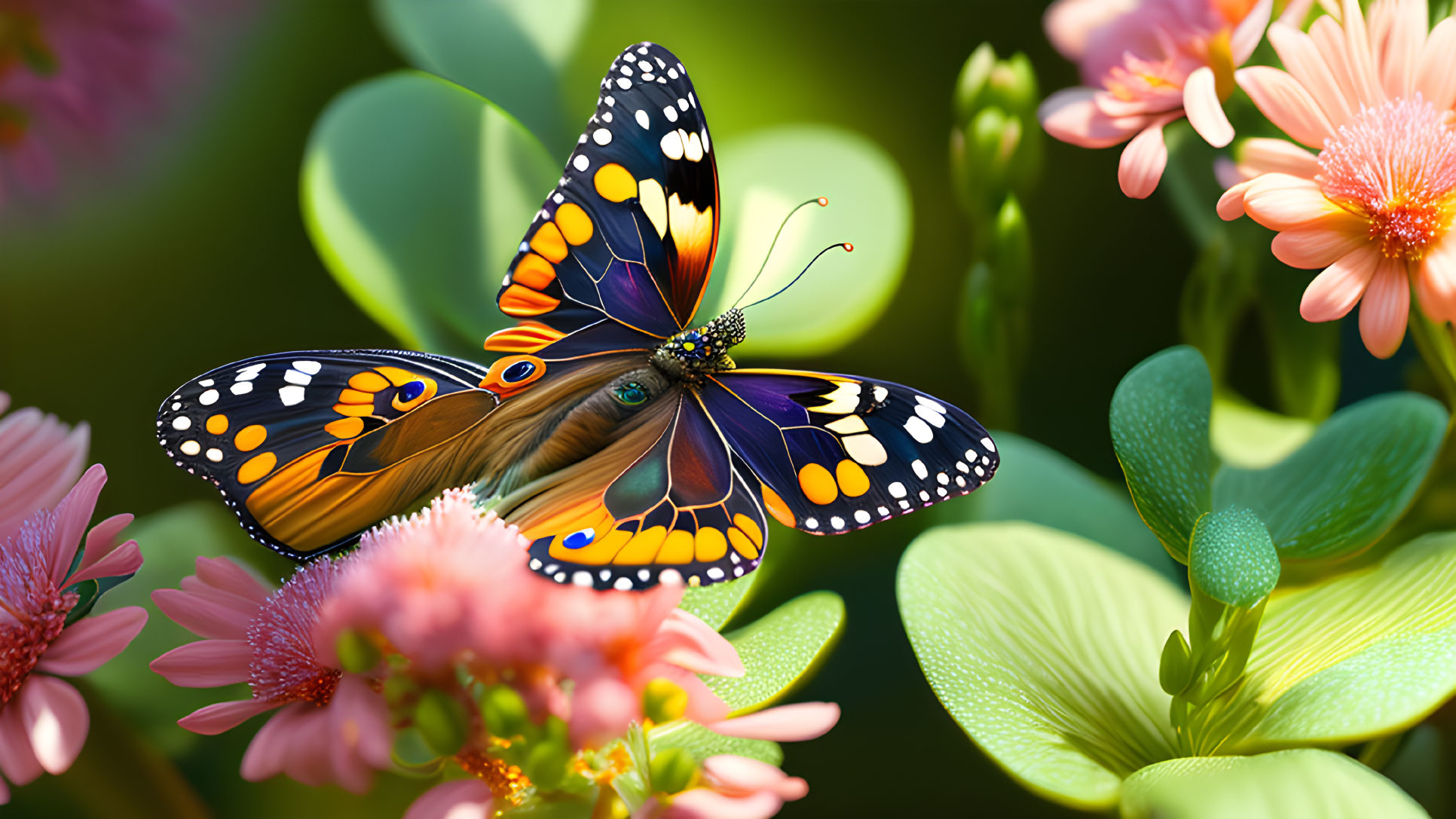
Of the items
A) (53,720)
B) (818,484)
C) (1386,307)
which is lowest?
(53,720)

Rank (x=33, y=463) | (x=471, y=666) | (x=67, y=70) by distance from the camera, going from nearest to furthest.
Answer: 1. (x=471, y=666)
2. (x=33, y=463)
3. (x=67, y=70)

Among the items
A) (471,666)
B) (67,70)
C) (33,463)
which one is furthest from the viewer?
(67,70)

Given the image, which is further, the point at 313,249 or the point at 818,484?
the point at 313,249

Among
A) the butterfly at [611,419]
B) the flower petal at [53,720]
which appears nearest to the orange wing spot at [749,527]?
the butterfly at [611,419]

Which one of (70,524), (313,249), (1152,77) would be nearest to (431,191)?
(313,249)

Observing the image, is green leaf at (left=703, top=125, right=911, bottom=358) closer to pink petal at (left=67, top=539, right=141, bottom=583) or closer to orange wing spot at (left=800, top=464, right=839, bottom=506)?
orange wing spot at (left=800, top=464, right=839, bottom=506)

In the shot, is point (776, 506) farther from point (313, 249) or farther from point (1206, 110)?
point (313, 249)

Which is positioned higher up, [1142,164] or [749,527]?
[1142,164]

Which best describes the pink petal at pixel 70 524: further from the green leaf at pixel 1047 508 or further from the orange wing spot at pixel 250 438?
the green leaf at pixel 1047 508
